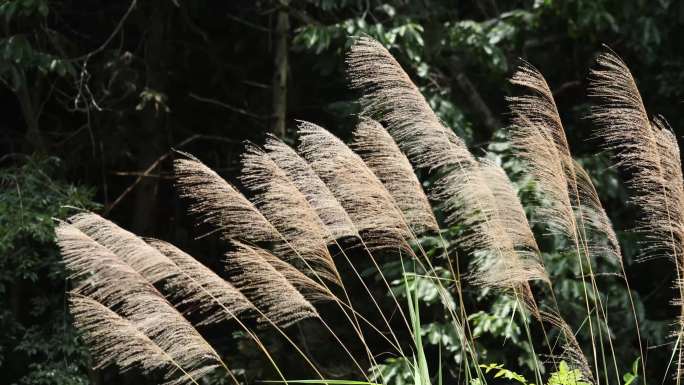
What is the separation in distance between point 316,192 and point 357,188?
0.38 ft

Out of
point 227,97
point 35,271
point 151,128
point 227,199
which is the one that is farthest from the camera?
point 227,97

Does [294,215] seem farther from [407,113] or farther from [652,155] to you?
[652,155]

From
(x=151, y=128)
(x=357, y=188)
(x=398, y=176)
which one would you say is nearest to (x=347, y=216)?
(x=357, y=188)

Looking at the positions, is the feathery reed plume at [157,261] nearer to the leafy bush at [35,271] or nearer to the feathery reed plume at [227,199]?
the feathery reed plume at [227,199]

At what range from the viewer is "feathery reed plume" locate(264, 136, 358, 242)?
2568 millimetres

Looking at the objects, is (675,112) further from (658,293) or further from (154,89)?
(154,89)

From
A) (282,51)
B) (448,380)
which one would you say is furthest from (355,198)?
(282,51)

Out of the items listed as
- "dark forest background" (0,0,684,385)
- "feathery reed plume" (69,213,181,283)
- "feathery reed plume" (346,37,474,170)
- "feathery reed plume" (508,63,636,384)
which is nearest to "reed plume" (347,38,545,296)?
"feathery reed plume" (346,37,474,170)

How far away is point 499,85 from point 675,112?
1.08 m

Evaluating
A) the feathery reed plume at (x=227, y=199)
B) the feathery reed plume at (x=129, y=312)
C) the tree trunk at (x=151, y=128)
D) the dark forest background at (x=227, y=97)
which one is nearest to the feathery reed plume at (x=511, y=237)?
the feathery reed plume at (x=227, y=199)

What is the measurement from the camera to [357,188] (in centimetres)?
256

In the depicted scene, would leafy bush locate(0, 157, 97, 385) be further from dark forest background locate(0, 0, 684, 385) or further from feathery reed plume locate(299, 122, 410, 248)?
feathery reed plume locate(299, 122, 410, 248)

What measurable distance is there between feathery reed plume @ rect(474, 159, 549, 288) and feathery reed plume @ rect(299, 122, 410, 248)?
0.27m

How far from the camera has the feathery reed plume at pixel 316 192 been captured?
101 inches
